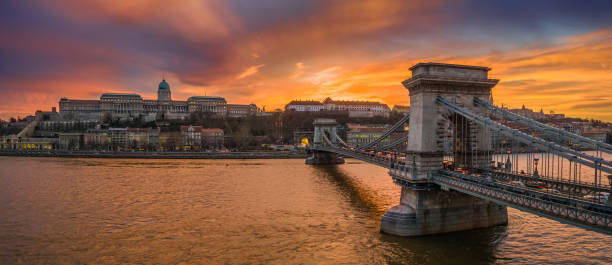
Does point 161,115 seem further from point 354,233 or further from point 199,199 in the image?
point 354,233

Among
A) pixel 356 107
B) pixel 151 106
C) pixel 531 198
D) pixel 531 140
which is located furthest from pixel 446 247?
pixel 151 106

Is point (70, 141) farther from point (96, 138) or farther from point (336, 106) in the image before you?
point (336, 106)

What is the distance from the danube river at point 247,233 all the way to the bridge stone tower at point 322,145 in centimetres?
1844

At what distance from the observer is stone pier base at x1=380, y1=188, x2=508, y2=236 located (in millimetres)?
12508

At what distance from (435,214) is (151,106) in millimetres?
125669

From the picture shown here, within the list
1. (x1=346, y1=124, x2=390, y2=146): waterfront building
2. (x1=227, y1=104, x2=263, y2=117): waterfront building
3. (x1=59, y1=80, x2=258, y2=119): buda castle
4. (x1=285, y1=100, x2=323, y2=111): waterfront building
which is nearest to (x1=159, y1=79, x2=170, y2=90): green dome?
(x1=59, y1=80, x2=258, y2=119): buda castle

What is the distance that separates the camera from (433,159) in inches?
509

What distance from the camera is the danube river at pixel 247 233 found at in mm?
11500

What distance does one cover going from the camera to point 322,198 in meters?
21.4

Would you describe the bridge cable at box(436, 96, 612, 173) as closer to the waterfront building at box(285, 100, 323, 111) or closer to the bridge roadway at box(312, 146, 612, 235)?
the bridge roadway at box(312, 146, 612, 235)

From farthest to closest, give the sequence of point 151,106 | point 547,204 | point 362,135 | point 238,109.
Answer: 1. point 238,109
2. point 151,106
3. point 362,135
4. point 547,204

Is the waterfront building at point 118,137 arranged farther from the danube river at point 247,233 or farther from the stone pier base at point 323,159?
the danube river at point 247,233

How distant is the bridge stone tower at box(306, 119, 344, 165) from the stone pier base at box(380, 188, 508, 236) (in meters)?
28.7

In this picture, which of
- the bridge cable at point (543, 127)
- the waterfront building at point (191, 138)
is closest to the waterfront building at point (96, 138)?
the waterfront building at point (191, 138)
